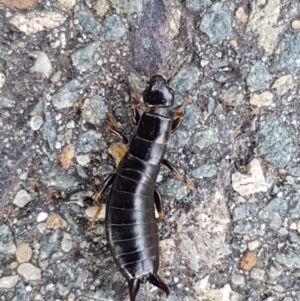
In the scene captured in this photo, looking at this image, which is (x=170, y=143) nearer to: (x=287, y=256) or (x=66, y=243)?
(x=66, y=243)

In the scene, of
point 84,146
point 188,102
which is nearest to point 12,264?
point 84,146

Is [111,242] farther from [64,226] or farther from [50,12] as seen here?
[50,12]

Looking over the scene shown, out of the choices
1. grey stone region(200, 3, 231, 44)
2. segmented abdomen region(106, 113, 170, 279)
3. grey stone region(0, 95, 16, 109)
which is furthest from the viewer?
grey stone region(200, 3, 231, 44)

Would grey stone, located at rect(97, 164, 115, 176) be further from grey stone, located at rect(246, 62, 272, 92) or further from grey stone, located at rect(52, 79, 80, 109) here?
grey stone, located at rect(246, 62, 272, 92)

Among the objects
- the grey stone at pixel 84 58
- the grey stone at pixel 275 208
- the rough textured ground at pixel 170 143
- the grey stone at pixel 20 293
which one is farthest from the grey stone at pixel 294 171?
the grey stone at pixel 20 293

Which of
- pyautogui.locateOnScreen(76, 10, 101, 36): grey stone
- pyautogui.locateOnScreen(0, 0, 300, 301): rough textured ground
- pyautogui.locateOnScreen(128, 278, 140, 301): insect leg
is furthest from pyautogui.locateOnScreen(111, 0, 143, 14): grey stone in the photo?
pyautogui.locateOnScreen(128, 278, 140, 301): insect leg
